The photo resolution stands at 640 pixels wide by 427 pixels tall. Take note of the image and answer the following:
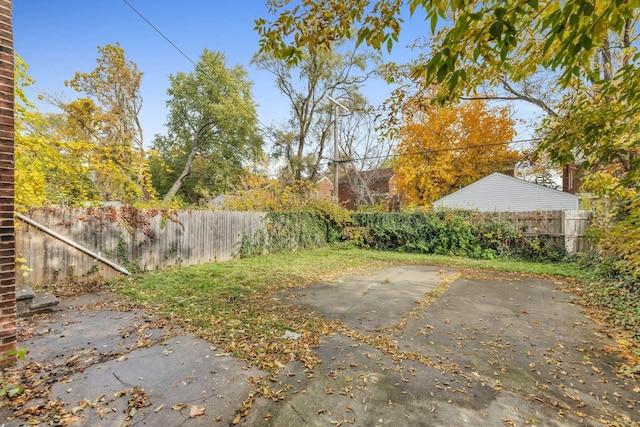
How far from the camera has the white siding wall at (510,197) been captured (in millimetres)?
13305

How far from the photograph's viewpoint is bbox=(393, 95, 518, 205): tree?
667 inches

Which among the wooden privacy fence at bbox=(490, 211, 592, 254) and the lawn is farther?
the wooden privacy fence at bbox=(490, 211, 592, 254)

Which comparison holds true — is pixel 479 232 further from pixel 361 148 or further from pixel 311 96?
pixel 311 96

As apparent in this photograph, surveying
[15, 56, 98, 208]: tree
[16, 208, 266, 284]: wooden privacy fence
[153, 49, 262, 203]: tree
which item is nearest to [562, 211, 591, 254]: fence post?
[16, 208, 266, 284]: wooden privacy fence

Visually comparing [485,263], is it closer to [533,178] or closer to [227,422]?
[227,422]

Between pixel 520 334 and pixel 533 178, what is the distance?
980 inches

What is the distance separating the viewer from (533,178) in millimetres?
23000

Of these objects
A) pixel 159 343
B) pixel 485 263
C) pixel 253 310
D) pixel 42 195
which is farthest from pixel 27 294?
pixel 485 263

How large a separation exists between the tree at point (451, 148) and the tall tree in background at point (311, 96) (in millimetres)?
5077

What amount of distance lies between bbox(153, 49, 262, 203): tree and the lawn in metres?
13.5

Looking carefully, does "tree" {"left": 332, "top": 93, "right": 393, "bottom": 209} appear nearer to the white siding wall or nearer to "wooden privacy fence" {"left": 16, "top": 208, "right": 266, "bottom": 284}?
the white siding wall

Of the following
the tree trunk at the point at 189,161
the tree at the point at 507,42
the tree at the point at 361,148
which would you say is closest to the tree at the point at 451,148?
the tree at the point at 361,148

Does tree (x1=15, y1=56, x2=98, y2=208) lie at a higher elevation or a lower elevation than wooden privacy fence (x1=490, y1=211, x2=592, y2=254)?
higher

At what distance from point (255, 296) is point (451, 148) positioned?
15.5 m
